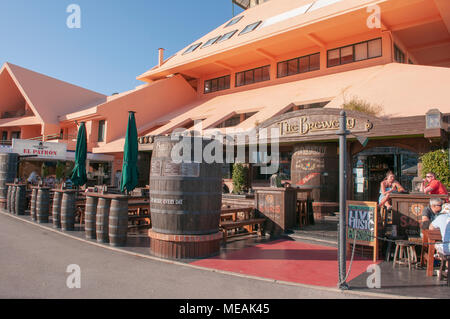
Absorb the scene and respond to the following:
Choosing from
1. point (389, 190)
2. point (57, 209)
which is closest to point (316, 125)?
point (389, 190)

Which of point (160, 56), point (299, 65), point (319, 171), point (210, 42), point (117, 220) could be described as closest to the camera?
point (117, 220)

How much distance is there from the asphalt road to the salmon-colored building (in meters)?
7.27

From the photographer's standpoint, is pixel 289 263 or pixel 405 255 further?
pixel 405 255

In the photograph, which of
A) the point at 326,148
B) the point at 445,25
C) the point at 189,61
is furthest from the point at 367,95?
the point at 189,61

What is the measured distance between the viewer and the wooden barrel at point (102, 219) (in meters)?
7.27

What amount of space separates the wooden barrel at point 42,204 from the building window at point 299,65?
1463cm

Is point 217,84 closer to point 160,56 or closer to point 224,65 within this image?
point 224,65

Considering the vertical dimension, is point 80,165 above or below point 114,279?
above

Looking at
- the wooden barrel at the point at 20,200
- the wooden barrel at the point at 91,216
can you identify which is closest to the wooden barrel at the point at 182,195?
the wooden barrel at the point at 91,216

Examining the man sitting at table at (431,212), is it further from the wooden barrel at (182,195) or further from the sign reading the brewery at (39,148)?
the sign reading the brewery at (39,148)

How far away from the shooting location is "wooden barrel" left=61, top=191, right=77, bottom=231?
864cm

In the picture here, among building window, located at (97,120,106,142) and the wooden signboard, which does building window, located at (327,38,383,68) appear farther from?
building window, located at (97,120,106,142)

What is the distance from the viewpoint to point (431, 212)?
229 inches

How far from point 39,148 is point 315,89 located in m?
14.5
